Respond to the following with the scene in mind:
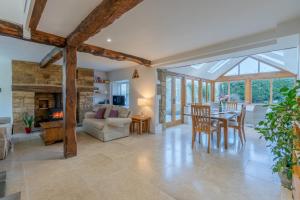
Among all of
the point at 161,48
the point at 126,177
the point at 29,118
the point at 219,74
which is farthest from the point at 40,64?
the point at 219,74

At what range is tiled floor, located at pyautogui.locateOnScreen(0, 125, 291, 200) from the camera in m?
1.94

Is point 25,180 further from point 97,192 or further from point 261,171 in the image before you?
point 261,171

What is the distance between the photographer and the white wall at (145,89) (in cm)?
514

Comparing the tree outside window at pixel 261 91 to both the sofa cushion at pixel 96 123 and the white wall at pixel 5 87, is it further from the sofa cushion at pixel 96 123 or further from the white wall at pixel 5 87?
the white wall at pixel 5 87

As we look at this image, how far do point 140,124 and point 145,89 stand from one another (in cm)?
128

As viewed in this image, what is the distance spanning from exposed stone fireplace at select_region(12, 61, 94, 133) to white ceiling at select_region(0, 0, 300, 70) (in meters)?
3.34

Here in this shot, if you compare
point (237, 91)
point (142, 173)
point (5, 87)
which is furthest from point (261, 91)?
point (5, 87)

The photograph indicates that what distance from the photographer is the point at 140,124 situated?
16.2ft

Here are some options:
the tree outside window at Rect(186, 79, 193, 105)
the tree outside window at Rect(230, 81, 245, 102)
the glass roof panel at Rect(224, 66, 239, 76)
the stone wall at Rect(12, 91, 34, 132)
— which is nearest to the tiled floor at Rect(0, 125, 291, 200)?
the stone wall at Rect(12, 91, 34, 132)

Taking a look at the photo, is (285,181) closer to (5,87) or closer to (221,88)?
(5,87)

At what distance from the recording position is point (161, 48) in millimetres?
3814

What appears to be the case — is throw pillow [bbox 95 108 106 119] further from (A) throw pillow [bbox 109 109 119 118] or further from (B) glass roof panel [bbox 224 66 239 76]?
(B) glass roof panel [bbox 224 66 239 76]

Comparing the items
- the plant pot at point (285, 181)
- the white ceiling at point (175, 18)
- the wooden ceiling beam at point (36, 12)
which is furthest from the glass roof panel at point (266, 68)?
the wooden ceiling beam at point (36, 12)

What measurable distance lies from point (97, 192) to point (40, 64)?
5.20 meters
